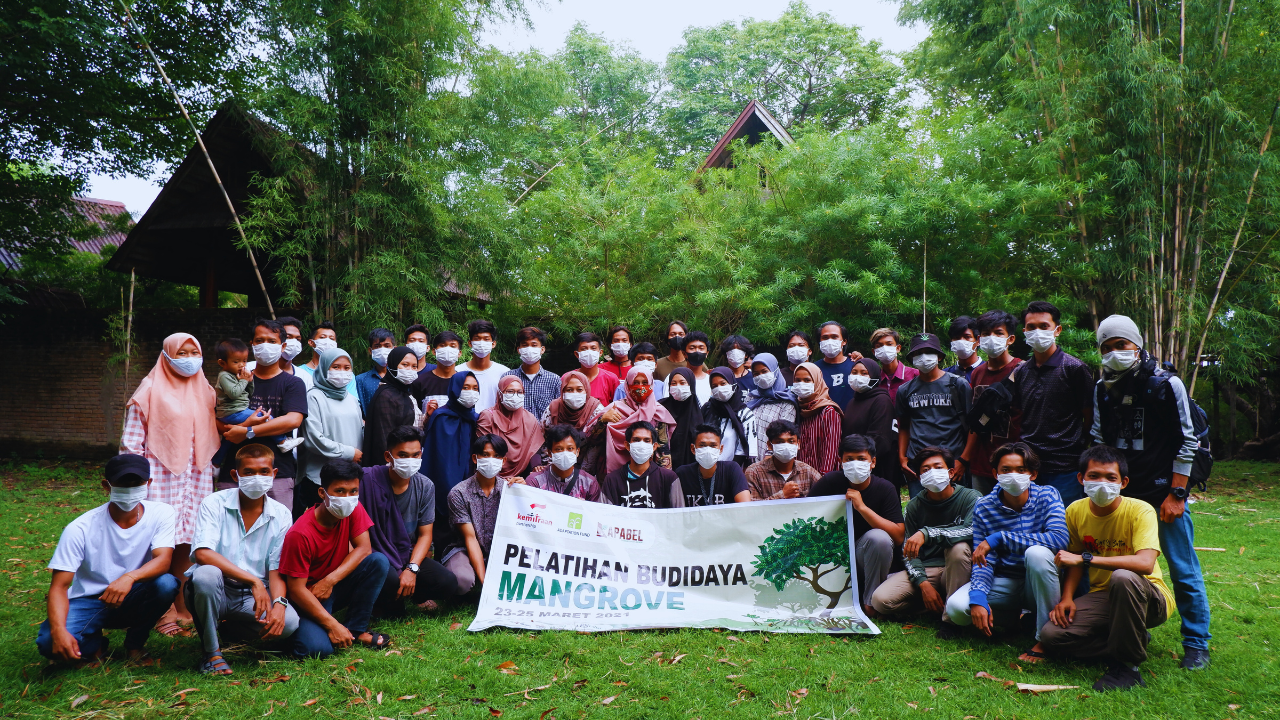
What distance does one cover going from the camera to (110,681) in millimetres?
3783

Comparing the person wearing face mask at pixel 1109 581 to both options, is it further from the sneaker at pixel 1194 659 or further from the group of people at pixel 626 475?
the sneaker at pixel 1194 659

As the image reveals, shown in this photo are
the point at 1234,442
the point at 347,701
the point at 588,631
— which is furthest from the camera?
the point at 1234,442

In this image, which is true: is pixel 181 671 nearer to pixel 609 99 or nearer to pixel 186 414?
pixel 186 414

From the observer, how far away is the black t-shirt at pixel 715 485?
526 centimetres

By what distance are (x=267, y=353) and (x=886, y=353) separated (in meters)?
4.63

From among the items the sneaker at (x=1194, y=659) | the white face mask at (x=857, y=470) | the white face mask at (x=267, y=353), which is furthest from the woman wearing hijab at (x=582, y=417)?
the sneaker at (x=1194, y=659)

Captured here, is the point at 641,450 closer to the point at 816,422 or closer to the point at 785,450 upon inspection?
the point at 785,450

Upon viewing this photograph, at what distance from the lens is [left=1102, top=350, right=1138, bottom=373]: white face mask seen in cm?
428

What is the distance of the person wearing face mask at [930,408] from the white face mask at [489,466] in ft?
9.37

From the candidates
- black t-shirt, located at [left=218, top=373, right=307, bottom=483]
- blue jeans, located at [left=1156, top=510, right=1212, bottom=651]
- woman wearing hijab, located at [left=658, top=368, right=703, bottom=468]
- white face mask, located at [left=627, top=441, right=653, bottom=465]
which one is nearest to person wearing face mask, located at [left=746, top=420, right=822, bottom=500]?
woman wearing hijab, located at [left=658, top=368, right=703, bottom=468]

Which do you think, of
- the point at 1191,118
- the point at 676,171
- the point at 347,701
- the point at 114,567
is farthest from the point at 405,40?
the point at 1191,118

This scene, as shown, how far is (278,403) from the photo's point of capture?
514 centimetres

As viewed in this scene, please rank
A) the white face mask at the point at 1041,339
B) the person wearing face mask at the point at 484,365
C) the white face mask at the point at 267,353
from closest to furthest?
1. the white face mask at the point at 1041,339
2. the white face mask at the point at 267,353
3. the person wearing face mask at the point at 484,365

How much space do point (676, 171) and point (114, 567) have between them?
9.47 metres
